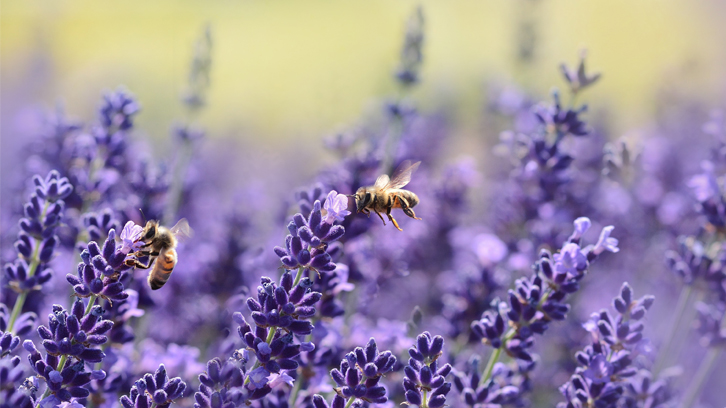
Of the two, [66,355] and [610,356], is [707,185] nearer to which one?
[610,356]

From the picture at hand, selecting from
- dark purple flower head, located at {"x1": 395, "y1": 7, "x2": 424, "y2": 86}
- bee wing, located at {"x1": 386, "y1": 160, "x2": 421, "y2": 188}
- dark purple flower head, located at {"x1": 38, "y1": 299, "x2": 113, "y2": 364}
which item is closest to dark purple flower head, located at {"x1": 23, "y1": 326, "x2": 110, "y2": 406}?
dark purple flower head, located at {"x1": 38, "y1": 299, "x2": 113, "y2": 364}

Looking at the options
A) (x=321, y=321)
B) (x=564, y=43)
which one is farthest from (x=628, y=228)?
(x=564, y=43)

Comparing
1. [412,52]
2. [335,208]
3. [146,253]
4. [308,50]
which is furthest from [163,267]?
[308,50]

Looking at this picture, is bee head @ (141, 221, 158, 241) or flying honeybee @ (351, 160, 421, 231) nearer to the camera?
bee head @ (141, 221, 158, 241)

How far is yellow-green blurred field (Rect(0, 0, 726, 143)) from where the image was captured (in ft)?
29.0

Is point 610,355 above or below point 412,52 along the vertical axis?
below

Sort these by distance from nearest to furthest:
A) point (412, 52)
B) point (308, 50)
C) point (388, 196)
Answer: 1. point (388, 196)
2. point (412, 52)
3. point (308, 50)

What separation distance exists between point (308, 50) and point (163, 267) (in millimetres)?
11908

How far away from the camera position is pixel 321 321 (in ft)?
6.23

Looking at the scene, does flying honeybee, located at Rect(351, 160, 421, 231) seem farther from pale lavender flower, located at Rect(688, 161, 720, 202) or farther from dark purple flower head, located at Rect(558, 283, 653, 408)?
pale lavender flower, located at Rect(688, 161, 720, 202)

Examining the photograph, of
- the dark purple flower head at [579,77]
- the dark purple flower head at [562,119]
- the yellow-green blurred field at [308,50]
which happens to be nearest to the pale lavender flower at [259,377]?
the dark purple flower head at [562,119]

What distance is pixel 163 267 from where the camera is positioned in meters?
1.79

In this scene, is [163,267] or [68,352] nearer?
[68,352]

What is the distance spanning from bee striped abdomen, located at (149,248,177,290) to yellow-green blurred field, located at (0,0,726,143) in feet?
19.6
